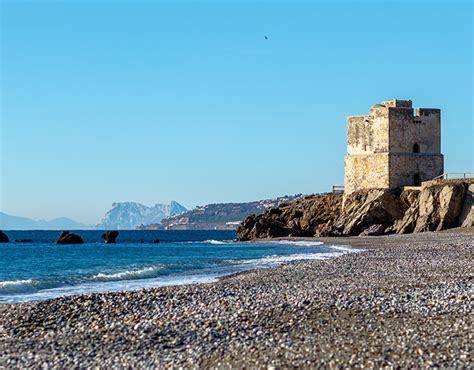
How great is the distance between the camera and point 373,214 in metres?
50.0

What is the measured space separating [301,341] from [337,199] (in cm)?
4687

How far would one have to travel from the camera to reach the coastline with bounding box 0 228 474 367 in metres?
9.84

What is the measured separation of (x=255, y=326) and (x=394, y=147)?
42828 mm

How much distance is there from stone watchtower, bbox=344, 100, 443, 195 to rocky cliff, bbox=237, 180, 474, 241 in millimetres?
1783

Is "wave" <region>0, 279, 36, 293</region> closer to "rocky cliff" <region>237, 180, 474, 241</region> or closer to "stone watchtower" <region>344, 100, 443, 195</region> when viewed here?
"rocky cliff" <region>237, 180, 474, 241</region>

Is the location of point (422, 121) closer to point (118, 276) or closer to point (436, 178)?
point (436, 178)

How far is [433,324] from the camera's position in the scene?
1120 cm

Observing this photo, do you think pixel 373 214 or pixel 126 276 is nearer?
pixel 126 276

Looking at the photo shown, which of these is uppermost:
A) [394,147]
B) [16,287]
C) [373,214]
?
[394,147]

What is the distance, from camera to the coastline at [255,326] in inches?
387

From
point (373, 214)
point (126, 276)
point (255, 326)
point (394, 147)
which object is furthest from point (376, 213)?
point (255, 326)

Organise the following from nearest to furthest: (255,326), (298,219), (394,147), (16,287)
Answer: (255,326), (16,287), (394,147), (298,219)

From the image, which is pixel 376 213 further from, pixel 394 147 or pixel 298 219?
pixel 298 219

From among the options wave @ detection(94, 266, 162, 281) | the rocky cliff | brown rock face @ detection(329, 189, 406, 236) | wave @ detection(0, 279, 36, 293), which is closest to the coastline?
wave @ detection(0, 279, 36, 293)
